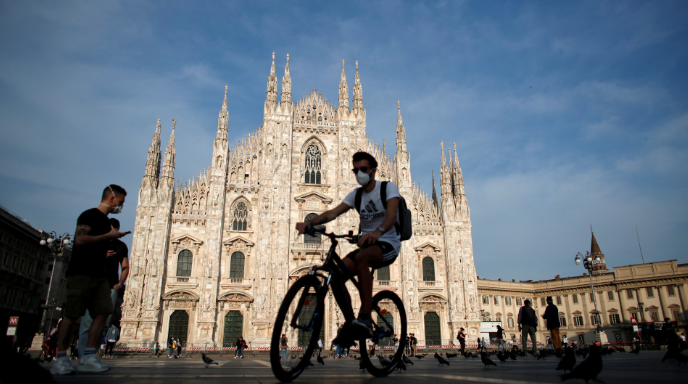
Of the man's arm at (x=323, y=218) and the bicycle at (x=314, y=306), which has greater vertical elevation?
the man's arm at (x=323, y=218)

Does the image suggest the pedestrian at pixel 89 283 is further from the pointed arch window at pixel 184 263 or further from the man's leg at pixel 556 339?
the pointed arch window at pixel 184 263

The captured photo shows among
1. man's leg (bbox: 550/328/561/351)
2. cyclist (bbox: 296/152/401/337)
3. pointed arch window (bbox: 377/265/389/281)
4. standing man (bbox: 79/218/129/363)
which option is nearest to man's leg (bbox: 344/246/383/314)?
cyclist (bbox: 296/152/401/337)

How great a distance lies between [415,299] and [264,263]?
991 centimetres

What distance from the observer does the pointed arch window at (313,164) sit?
3086 centimetres

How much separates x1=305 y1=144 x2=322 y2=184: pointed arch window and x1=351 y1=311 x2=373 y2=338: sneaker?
2687 cm

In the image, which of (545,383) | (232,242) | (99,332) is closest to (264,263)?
(232,242)

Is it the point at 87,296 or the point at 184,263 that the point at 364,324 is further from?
the point at 184,263

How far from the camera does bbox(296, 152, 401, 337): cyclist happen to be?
13.3ft

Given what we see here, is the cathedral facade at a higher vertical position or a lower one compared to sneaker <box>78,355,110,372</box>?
higher

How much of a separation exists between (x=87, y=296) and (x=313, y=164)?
26291 millimetres

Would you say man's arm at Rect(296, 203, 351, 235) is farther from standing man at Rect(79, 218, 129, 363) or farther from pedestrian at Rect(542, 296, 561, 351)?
pedestrian at Rect(542, 296, 561, 351)

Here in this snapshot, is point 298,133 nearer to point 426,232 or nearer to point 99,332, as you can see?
point 426,232

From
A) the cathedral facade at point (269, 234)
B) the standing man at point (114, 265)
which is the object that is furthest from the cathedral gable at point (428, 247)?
the standing man at point (114, 265)

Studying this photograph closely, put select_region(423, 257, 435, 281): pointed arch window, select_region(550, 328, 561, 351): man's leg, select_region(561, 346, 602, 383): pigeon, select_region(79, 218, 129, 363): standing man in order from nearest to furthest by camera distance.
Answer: select_region(561, 346, 602, 383): pigeon < select_region(79, 218, 129, 363): standing man < select_region(550, 328, 561, 351): man's leg < select_region(423, 257, 435, 281): pointed arch window
